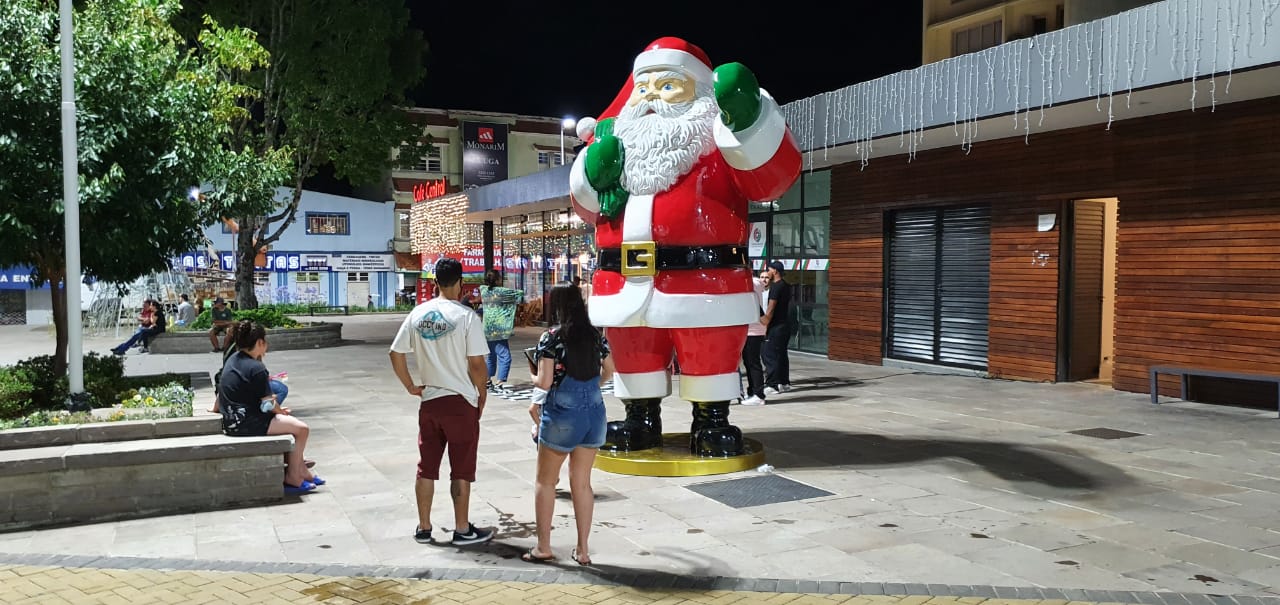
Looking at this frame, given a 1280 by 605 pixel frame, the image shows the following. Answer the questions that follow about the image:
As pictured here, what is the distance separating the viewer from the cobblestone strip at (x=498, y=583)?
3924 millimetres

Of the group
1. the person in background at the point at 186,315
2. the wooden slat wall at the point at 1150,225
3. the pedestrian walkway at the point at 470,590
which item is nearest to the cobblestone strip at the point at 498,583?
the pedestrian walkway at the point at 470,590

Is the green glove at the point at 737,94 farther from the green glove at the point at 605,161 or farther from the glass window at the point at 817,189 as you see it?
the glass window at the point at 817,189

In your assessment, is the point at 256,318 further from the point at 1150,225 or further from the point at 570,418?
the point at 1150,225

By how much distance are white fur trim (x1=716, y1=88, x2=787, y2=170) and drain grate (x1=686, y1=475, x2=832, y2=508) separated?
2109 millimetres

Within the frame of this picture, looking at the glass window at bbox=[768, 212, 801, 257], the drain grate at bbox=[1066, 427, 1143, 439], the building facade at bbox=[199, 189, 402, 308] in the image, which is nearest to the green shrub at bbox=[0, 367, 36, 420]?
the drain grate at bbox=[1066, 427, 1143, 439]

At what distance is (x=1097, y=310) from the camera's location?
11.4 m

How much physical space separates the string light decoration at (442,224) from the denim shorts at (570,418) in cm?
1917

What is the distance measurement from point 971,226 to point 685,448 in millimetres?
7204

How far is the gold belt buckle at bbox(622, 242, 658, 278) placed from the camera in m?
5.94

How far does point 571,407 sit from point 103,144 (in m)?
5.45

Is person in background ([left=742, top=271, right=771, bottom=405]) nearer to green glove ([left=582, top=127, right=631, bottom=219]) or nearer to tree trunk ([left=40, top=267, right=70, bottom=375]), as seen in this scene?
green glove ([left=582, top=127, right=631, bottom=219])

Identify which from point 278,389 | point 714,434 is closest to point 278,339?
point 278,389

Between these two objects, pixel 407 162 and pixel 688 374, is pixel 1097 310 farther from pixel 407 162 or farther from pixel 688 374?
pixel 407 162

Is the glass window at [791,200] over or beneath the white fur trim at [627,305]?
over
